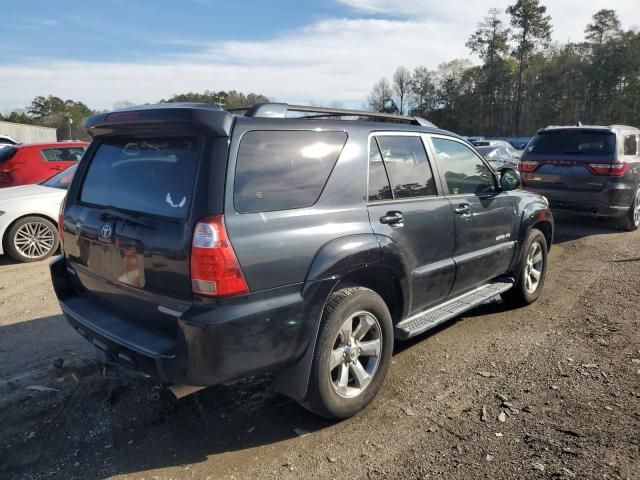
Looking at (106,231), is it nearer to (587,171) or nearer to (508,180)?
(508,180)

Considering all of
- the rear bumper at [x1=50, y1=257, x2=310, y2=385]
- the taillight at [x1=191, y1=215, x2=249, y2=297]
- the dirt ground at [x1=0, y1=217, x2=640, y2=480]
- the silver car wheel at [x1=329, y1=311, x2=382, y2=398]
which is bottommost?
the dirt ground at [x1=0, y1=217, x2=640, y2=480]

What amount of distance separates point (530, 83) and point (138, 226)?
77529mm

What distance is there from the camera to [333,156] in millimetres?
3086

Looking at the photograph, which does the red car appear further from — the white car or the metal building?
the metal building

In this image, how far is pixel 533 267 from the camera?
17.3 ft

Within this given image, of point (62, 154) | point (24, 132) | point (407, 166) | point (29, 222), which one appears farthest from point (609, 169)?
point (24, 132)

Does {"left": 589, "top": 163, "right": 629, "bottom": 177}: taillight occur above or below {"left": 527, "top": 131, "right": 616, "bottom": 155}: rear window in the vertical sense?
below

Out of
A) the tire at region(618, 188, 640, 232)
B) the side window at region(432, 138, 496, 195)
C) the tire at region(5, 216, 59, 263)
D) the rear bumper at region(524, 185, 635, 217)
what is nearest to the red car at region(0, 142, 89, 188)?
the tire at region(5, 216, 59, 263)

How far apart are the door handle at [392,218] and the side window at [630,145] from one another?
284 inches

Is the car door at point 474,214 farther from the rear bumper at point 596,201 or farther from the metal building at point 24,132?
the metal building at point 24,132

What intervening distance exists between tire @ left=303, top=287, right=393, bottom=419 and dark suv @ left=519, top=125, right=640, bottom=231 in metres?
6.77

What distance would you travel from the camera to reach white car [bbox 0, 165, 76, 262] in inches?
272

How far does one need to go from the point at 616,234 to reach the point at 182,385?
868 centimetres

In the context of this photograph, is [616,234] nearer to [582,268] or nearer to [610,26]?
[582,268]
